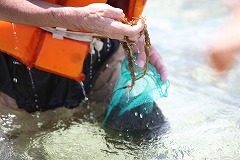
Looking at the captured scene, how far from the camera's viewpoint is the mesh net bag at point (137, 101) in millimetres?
3094

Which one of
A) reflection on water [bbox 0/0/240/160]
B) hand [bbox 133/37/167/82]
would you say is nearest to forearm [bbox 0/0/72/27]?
hand [bbox 133/37/167/82]

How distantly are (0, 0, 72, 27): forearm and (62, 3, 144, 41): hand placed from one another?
0.07 metres

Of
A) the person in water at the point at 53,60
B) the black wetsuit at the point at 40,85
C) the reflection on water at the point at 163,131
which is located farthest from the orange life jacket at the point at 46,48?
the reflection on water at the point at 163,131

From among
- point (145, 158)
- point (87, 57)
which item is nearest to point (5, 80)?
point (87, 57)

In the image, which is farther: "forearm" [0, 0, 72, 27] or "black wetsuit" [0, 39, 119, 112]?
"black wetsuit" [0, 39, 119, 112]

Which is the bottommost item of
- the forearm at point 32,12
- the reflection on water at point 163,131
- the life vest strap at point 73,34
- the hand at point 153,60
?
the reflection on water at point 163,131

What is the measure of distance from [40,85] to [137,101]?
0.60m

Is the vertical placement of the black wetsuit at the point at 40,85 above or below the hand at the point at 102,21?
below

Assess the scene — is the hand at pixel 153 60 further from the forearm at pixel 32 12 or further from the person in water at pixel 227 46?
the person in water at pixel 227 46

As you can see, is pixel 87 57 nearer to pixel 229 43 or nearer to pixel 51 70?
pixel 51 70

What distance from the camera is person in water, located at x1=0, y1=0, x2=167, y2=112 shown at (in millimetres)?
2480

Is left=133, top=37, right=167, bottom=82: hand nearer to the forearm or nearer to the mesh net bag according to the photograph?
the mesh net bag

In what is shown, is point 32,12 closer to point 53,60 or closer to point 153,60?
point 53,60

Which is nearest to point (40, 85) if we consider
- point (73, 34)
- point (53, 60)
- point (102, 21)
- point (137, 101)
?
point (53, 60)
